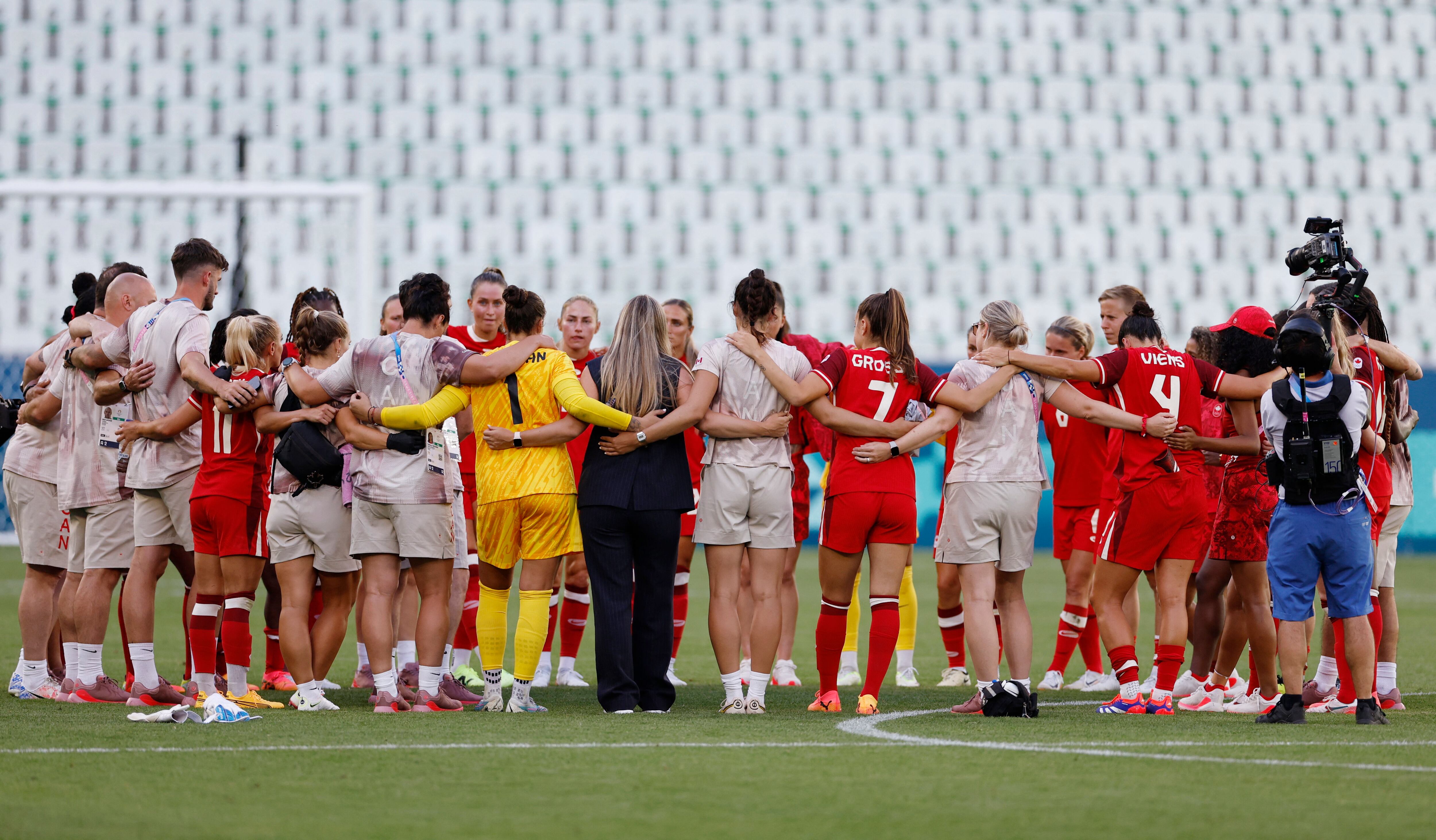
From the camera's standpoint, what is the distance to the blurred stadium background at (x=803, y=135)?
2366 centimetres

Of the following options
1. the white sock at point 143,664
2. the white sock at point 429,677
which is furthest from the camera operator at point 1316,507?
the white sock at point 143,664

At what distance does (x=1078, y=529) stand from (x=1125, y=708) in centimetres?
152

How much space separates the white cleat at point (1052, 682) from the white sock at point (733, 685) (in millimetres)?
2174

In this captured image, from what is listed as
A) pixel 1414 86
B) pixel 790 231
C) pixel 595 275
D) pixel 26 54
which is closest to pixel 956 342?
pixel 790 231

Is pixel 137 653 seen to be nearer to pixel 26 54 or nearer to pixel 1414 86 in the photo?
pixel 26 54

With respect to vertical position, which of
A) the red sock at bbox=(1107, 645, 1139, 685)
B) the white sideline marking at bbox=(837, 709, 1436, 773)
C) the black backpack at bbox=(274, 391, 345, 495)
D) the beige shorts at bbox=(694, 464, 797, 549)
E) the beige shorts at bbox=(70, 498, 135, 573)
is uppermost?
the black backpack at bbox=(274, 391, 345, 495)

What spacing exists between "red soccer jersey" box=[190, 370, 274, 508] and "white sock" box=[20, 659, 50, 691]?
1448 millimetres

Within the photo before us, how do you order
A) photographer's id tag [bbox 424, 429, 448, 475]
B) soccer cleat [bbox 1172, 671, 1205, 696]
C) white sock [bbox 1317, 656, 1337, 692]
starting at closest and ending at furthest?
1. photographer's id tag [bbox 424, 429, 448, 475]
2. white sock [bbox 1317, 656, 1337, 692]
3. soccer cleat [bbox 1172, 671, 1205, 696]

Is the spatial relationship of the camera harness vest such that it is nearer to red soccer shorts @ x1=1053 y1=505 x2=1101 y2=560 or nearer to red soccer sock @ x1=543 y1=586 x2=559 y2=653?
red soccer shorts @ x1=1053 y1=505 x2=1101 y2=560

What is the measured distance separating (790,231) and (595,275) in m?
3.33

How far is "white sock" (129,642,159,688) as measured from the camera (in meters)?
7.09

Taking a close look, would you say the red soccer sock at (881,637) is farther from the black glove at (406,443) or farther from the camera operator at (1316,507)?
the black glove at (406,443)

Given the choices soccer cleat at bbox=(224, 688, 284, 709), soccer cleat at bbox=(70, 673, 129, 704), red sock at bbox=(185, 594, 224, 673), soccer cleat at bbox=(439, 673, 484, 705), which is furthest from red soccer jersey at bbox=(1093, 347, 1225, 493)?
soccer cleat at bbox=(70, 673, 129, 704)

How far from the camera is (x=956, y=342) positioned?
23.7 m
